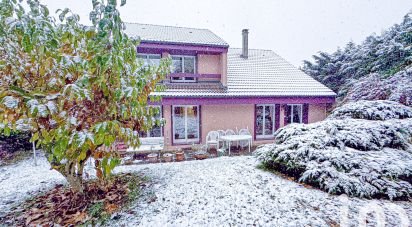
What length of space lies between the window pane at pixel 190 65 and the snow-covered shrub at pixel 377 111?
254 inches

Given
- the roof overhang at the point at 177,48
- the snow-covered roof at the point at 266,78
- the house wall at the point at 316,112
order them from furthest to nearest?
the house wall at the point at 316,112, the snow-covered roof at the point at 266,78, the roof overhang at the point at 177,48

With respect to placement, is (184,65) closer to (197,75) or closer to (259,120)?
(197,75)

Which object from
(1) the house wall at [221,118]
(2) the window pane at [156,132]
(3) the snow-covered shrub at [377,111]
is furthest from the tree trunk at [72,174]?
(3) the snow-covered shrub at [377,111]

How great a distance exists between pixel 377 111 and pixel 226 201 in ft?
16.0

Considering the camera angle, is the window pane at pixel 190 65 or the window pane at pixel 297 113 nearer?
the window pane at pixel 190 65

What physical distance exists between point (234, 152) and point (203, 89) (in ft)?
10.2

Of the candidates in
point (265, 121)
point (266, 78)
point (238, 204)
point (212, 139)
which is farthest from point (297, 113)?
point (238, 204)

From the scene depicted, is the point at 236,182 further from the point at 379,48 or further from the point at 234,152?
the point at 379,48

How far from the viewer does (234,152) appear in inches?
317

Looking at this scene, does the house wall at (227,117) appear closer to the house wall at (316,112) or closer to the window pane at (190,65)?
the window pane at (190,65)

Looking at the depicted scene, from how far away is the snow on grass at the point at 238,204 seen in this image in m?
2.90

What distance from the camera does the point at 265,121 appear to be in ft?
33.1

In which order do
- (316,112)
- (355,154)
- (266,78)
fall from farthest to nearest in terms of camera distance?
(266,78) < (316,112) < (355,154)

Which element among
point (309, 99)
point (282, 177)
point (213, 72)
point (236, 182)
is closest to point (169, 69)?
point (236, 182)
